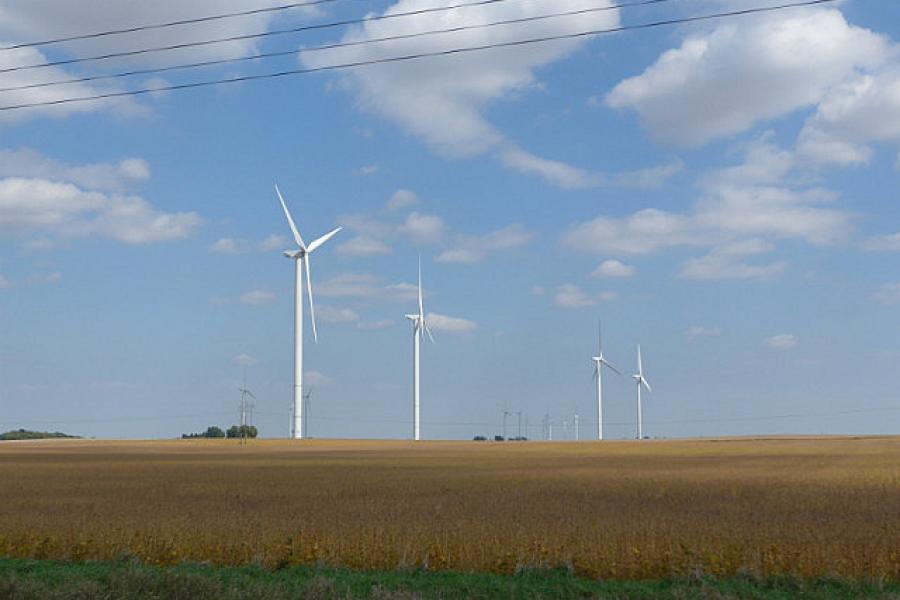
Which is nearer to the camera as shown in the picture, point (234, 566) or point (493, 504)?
point (234, 566)

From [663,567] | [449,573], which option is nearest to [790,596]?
[663,567]

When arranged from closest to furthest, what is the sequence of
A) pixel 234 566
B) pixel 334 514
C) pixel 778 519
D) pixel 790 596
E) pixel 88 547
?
pixel 790 596
pixel 234 566
pixel 88 547
pixel 778 519
pixel 334 514

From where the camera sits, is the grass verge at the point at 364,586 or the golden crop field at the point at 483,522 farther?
the golden crop field at the point at 483,522

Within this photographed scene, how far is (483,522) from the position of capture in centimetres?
3269

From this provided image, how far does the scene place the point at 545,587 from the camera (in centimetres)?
2014

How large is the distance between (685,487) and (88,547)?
1235 inches

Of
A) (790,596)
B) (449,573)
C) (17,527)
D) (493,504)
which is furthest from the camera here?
(493,504)

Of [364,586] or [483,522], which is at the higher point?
[483,522]

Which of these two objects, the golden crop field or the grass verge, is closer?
the grass verge

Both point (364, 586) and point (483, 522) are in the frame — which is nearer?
point (364, 586)

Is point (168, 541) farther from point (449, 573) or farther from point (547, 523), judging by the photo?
point (547, 523)

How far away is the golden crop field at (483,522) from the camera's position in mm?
24203

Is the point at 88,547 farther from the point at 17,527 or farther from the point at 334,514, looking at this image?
the point at 334,514

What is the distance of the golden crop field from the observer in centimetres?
2420
